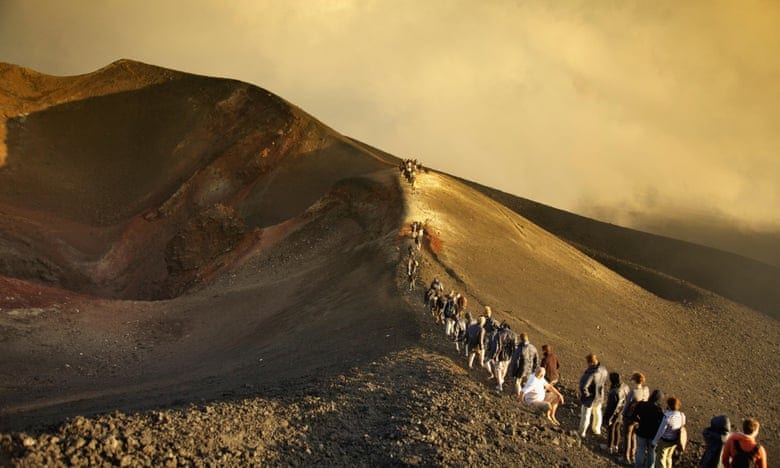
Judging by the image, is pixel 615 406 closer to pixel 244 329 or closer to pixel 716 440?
pixel 716 440

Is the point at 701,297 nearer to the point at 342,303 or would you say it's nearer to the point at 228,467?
the point at 342,303

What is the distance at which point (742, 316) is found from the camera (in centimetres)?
4538

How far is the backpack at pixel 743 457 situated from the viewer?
32.0ft

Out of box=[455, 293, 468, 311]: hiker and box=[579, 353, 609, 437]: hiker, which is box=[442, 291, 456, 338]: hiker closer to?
box=[455, 293, 468, 311]: hiker

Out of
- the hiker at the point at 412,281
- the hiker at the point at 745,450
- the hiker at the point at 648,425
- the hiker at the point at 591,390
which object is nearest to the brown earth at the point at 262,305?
the hiker at the point at 591,390

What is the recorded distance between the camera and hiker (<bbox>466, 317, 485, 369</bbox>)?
1705 centimetres

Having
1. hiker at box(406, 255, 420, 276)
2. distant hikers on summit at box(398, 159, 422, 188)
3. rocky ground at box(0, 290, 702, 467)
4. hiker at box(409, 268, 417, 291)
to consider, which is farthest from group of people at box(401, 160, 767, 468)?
distant hikers on summit at box(398, 159, 422, 188)

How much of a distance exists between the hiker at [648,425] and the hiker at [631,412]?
0.47m

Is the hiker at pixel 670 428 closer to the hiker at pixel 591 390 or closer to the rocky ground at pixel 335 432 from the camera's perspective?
the rocky ground at pixel 335 432

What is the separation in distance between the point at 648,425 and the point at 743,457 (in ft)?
8.03

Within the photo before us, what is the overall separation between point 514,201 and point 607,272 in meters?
26.1

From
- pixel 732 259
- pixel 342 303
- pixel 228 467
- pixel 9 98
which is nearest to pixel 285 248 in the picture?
pixel 342 303

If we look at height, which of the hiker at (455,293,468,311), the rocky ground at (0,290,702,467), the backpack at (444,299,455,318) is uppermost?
the hiker at (455,293,468,311)

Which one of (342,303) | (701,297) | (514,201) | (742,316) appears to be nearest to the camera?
(342,303)
